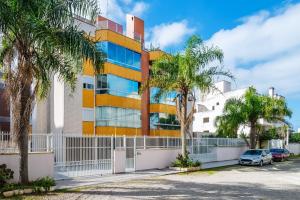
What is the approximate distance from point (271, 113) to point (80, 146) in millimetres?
26091

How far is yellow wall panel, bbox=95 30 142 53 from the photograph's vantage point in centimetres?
3509

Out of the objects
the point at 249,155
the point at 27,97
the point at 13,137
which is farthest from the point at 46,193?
the point at 249,155

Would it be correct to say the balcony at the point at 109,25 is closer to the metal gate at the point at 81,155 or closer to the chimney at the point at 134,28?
the chimney at the point at 134,28

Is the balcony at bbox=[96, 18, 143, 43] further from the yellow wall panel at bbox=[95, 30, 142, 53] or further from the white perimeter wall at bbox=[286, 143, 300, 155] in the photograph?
the white perimeter wall at bbox=[286, 143, 300, 155]

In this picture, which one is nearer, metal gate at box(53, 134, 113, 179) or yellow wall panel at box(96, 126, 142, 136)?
metal gate at box(53, 134, 113, 179)

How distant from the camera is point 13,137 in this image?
15.7m

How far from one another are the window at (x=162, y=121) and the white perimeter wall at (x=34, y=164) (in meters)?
24.3

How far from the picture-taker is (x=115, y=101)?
1432 inches

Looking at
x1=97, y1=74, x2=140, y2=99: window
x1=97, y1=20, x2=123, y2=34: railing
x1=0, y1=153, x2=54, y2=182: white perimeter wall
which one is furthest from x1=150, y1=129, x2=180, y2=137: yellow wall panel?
x1=0, y1=153, x2=54, y2=182: white perimeter wall

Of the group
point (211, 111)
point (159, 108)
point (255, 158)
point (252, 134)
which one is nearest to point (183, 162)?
point (255, 158)

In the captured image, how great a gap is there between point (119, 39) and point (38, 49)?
21.8 m

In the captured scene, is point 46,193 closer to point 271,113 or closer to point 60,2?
point 60,2

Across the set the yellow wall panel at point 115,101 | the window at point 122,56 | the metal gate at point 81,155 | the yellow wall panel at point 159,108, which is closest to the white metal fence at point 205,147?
the yellow wall panel at point 159,108

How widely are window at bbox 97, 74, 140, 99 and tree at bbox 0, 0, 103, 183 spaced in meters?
19.8
